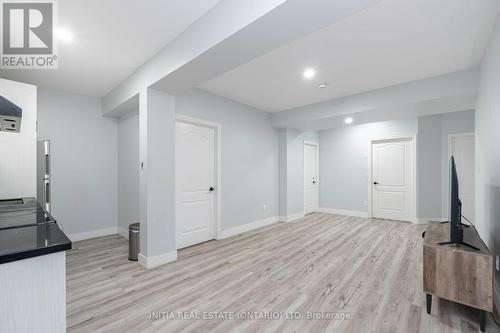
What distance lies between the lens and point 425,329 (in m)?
1.79

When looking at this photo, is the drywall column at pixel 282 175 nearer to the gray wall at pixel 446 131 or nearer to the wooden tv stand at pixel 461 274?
the wooden tv stand at pixel 461 274

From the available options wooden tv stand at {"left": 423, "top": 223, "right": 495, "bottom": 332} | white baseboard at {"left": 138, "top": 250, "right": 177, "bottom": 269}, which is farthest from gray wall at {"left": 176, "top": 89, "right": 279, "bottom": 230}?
wooden tv stand at {"left": 423, "top": 223, "right": 495, "bottom": 332}

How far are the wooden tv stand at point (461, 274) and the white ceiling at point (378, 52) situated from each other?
6.57 ft

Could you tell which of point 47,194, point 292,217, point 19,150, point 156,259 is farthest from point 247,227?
point 19,150

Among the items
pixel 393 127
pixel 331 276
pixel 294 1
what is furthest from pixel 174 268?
pixel 393 127

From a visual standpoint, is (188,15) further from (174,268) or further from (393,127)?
(393,127)

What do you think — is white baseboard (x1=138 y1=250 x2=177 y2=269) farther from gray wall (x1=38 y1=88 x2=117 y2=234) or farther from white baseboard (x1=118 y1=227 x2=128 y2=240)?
gray wall (x1=38 y1=88 x2=117 y2=234)

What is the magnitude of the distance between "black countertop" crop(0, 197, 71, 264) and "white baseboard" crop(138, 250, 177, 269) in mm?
1569

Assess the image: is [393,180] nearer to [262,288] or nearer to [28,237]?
[262,288]

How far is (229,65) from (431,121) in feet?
17.0

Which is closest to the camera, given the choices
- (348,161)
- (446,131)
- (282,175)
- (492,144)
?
(492,144)

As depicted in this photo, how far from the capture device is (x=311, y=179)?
6473mm

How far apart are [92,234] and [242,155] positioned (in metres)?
3.07

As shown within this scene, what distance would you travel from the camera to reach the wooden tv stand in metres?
1.75
